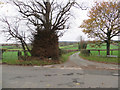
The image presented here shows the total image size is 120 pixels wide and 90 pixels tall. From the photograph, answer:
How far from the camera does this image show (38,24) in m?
12.4

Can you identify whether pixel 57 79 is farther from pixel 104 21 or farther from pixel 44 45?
pixel 104 21

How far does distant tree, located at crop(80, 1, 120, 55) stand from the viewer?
14523 mm

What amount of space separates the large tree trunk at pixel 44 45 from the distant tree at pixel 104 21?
312 inches

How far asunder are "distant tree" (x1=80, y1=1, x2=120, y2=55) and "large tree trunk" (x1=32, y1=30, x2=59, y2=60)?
7921 millimetres

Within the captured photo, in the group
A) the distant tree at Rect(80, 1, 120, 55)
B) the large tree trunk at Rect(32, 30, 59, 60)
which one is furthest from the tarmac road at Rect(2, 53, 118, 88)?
the distant tree at Rect(80, 1, 120, 55)

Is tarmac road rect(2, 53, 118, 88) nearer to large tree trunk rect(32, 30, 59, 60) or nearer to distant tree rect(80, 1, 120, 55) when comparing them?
large tree trunk rect(32, 30, 59, 60)

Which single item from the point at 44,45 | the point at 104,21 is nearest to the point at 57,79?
the point at 44,45

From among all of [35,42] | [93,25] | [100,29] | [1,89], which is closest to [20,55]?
[35,42]

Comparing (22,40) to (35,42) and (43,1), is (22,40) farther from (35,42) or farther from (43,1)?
(43,1)

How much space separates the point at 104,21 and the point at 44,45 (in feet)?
32.6

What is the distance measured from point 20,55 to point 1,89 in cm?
735

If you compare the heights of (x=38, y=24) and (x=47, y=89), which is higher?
(x=38, y=24)

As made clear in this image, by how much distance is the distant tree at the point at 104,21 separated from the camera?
14523 millimetres

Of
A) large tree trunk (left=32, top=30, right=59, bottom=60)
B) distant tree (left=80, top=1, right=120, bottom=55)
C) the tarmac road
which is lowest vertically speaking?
the tarmac road
